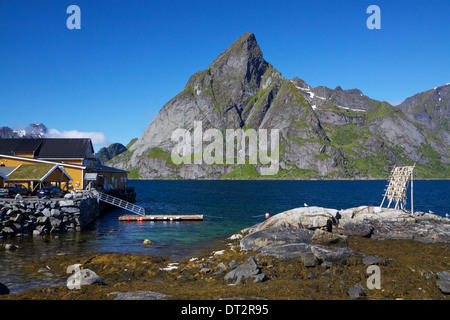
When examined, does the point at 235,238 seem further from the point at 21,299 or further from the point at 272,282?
the point at 21,299

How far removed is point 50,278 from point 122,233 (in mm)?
21016

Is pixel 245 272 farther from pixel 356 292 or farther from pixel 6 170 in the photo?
pixel 6 170

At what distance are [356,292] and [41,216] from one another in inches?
1540

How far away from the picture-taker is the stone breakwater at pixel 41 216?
3800cm

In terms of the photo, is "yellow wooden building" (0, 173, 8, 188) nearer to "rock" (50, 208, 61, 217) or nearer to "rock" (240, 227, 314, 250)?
"rock" (50, 208, 61, 217)

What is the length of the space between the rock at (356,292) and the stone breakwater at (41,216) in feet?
122

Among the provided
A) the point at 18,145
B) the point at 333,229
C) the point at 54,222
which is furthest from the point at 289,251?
the point at 18,145

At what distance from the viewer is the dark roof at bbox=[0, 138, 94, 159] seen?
7238 centimetres

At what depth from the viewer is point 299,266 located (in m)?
20.1

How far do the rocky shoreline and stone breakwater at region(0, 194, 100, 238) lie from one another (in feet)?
51.0

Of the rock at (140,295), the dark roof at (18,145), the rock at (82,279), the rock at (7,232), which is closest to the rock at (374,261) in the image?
the rock at (140,295)

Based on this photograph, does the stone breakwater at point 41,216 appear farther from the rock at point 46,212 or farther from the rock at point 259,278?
the rock at point 259,278

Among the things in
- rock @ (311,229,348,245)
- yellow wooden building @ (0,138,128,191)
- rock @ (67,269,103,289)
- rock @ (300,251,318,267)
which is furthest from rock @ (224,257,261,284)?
yellow wooden building @ (0,138,128,191)
